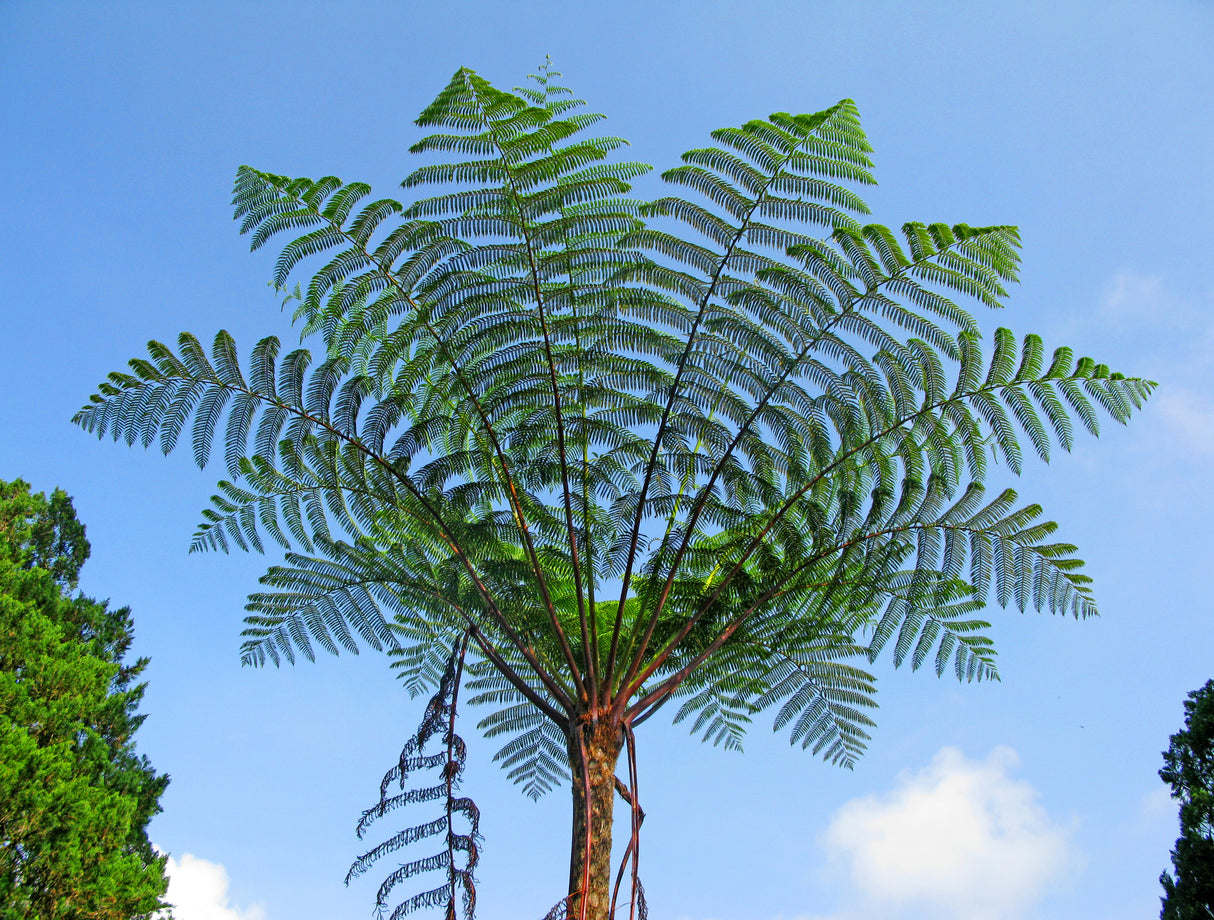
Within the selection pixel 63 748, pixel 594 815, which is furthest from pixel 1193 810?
pixel 63 748

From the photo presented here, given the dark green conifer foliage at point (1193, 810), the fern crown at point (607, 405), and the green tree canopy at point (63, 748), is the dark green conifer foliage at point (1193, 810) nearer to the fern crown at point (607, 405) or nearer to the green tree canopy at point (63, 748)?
the fern crown at point (607, 405)

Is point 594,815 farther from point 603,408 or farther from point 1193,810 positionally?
point 1193,810

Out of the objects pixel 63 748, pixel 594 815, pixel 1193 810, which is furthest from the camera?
pixel 63 748

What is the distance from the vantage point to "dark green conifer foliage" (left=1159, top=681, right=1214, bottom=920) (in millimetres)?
4391

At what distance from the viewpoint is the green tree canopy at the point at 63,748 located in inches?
201

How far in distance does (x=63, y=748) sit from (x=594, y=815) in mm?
4687

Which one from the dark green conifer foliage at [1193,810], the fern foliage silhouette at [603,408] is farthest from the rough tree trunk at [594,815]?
the dark green conifer foliage at [1193,810]

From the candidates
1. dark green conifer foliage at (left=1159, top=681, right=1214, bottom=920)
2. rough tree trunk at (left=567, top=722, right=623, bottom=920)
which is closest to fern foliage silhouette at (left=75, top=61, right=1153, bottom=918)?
rough tree trunk at (left=567, top=722, right=623, bottom=920)

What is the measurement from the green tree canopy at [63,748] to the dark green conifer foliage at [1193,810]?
6090 millimetres

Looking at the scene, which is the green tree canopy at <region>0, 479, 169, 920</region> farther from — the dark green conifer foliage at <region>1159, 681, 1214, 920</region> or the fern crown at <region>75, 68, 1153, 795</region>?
the dark green conifer foliage at <region>1159, 681, 1214, 920</region>

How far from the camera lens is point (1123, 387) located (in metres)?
2.85

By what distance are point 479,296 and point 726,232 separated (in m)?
0.92

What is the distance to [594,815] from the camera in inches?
107

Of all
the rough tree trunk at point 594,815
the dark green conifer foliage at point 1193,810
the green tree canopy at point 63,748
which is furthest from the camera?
the green tree canopy at point 63,748
